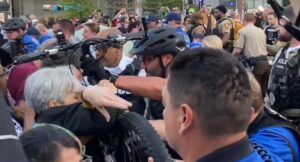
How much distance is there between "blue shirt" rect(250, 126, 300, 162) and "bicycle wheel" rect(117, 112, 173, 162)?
0.66 metres

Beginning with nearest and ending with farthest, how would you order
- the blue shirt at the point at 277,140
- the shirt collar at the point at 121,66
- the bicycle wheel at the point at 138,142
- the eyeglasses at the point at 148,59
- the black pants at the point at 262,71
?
the bicycle wheel at the point at 138,142 → the blue shirt at the point at 277,140 → the eyeglasses at the point at 148,59 → the shirt collar at the point at 121,66 → the black pants at the point at 262,71

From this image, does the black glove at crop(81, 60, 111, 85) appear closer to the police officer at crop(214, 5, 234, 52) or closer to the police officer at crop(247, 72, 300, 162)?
the police officer at crop(247, 72, 300, 162)

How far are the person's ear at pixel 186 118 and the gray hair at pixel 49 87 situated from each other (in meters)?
1.37

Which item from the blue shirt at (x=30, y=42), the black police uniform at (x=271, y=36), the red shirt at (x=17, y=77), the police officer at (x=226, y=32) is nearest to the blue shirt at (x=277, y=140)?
the red shirt at (x=17, y=77)

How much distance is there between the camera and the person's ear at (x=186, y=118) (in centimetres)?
190

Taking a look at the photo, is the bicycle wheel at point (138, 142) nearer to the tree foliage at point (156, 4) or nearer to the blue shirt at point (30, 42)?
the blue shirt at point (30, 42)

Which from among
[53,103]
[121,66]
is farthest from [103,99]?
[121,66]

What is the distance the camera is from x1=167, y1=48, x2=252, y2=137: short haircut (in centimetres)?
188

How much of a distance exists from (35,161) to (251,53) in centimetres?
889

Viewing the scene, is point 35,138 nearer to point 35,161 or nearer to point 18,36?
point 35,161

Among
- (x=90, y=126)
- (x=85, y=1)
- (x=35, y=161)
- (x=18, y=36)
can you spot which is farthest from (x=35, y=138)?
(x=85, y=1)

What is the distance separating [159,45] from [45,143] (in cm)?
176

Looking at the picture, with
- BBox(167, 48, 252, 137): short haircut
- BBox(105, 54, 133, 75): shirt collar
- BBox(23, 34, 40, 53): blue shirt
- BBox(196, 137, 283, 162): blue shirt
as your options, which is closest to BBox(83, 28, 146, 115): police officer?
BBox(105, 54, 133, 75): shirt collar

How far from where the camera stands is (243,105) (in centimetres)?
191
